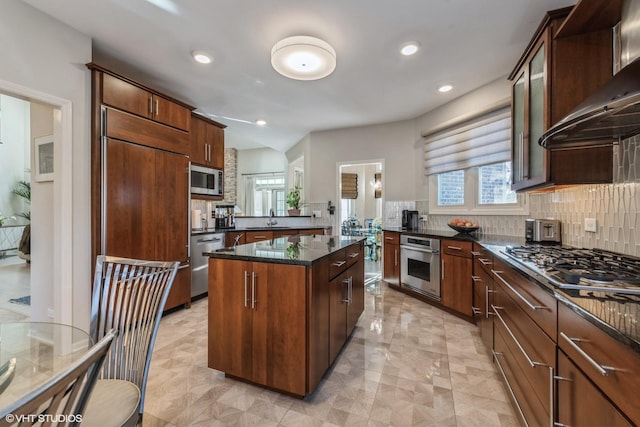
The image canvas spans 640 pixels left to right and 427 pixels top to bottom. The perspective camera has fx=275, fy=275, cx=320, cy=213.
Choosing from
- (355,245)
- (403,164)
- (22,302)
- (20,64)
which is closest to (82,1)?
(20,64)

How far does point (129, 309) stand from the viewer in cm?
132

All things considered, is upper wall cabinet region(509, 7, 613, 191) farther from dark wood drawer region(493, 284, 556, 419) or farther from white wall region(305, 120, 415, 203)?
white wall region(305, 120, 415, 203)

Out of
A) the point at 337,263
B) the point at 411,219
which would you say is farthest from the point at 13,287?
the point at 411,219

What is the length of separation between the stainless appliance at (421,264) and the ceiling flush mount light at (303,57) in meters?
2.32

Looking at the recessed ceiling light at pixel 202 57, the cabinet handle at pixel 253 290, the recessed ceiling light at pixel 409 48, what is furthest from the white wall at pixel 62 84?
the recessed ceiling light at pixel 409 48

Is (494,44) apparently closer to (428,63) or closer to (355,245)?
(428,63)

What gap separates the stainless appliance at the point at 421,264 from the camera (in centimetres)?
333

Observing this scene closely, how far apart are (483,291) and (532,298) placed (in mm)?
1208

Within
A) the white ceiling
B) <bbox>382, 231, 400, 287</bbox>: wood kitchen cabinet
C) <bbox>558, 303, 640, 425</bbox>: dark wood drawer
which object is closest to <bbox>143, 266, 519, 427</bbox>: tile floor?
<bbox>558, 303, 640, 425</bbox>: dark wood drawer

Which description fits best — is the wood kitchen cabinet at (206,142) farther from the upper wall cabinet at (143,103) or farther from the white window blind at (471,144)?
the white window blind at (471,144)

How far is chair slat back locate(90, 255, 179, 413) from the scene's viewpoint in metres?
1.24

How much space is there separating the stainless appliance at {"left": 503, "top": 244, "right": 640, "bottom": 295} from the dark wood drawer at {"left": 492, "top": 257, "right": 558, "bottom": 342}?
2.4 inches

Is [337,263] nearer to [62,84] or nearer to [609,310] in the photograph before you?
[609,310]

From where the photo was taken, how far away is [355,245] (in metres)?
2.61
